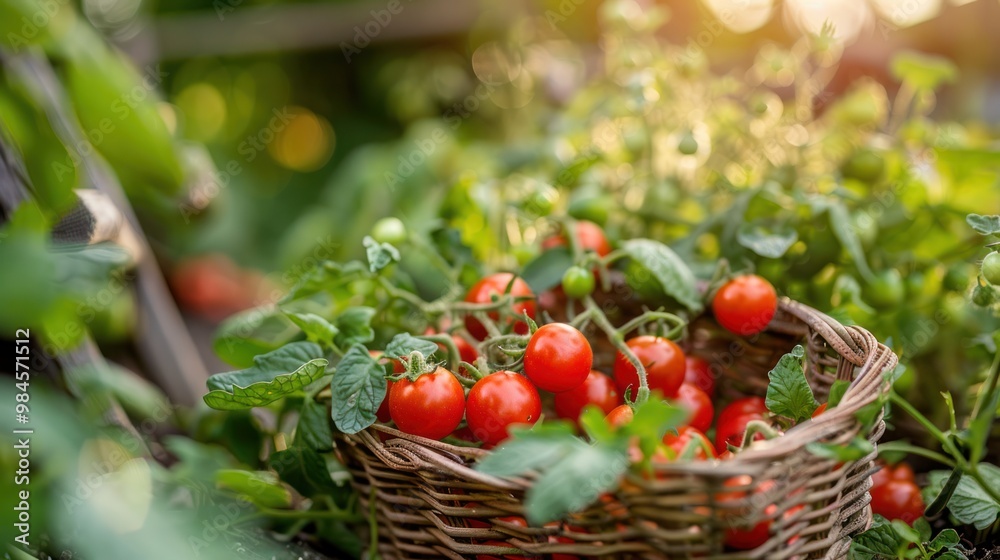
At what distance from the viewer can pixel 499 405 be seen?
540mm

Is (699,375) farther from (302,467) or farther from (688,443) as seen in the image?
(302,467)

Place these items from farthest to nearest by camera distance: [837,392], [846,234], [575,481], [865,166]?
[865,166] < [846,234] < [837,392] < [575,481]

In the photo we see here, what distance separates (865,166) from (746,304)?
38 centimetres

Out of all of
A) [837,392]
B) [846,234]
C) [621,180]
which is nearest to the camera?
[837,392]

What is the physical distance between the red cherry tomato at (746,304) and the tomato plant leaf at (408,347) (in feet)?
0.94

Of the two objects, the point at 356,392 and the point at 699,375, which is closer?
the point at 356,392

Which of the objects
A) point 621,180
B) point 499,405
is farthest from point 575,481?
point 621,180

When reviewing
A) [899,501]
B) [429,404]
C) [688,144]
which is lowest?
[899,501]

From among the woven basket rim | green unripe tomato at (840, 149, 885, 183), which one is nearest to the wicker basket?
Answer: the woven basket rim

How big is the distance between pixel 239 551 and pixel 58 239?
43 cm

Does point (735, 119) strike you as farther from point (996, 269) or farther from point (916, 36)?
point (916, 36)

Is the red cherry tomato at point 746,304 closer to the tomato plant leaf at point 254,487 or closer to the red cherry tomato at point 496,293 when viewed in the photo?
the red cherry tomato at point 496,293

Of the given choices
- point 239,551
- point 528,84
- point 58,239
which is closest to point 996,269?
point 239,551

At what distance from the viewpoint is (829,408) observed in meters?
0.52
